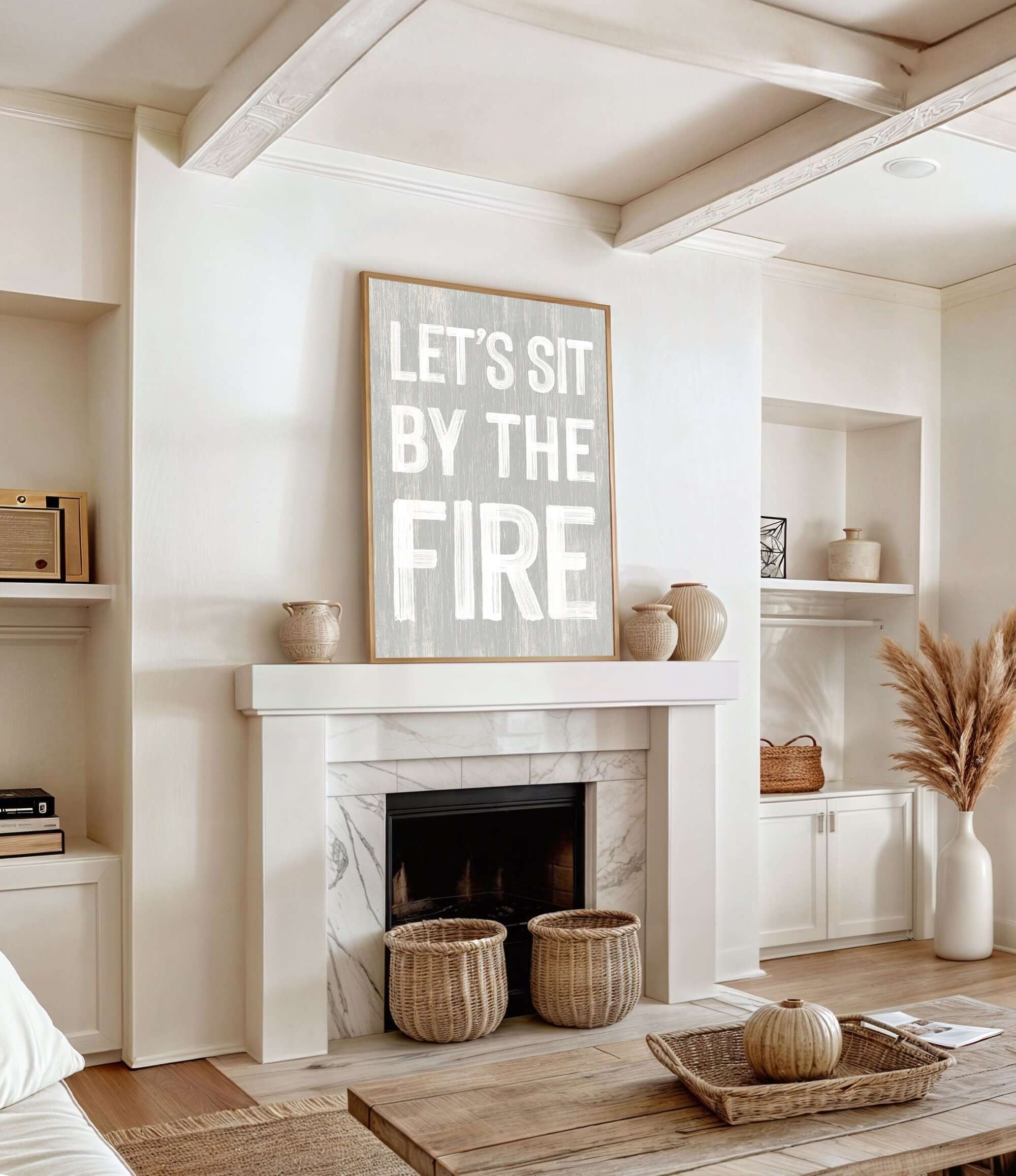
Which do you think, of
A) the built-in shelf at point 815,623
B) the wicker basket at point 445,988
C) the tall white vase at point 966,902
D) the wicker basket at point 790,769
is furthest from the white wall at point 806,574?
the wicker basket at point 445,988

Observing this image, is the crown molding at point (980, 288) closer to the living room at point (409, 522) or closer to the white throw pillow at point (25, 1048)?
the living room at point (409, 522)

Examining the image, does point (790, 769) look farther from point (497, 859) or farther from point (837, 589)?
point (497, 859)

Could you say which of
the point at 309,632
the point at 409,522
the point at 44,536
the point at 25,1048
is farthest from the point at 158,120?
the point at 25,1048

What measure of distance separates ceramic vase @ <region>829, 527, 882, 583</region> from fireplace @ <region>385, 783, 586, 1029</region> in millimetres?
1725

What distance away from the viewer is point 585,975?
3650 mm

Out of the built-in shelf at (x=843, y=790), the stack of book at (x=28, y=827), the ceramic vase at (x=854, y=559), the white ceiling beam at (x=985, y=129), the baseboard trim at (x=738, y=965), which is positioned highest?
the white ceiling beam at (x=985, y=129)

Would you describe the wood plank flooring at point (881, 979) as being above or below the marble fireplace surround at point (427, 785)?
below

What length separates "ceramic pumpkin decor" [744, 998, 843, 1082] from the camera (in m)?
2.12

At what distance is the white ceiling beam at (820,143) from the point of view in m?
2.95

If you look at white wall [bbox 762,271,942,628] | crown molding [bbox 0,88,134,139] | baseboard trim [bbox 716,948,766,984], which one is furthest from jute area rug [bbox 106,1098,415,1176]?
white wall [bbox 762,271,942,628]

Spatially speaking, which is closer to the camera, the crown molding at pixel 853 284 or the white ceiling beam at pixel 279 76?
the white ceiling beam at pixel 279 76

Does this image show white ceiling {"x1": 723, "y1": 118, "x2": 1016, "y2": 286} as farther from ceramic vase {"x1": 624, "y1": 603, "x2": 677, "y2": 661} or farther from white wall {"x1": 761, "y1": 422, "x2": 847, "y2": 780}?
ceramic vase {"x1": 624, "y1": 603, "x2": 677, "y2": 661}

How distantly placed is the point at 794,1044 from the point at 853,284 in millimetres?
3631

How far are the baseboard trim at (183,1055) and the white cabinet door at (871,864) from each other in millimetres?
2463
